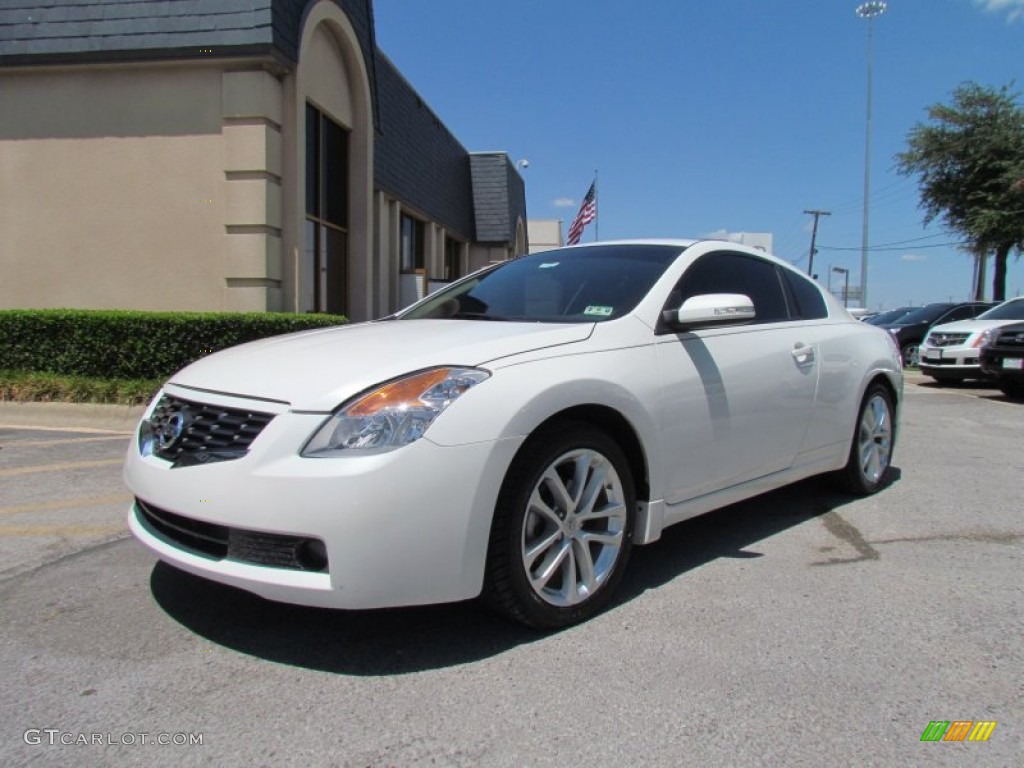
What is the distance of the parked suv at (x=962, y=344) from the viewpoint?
40.0 ft

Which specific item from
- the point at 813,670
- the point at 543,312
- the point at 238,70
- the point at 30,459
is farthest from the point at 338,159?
the point at 813,670

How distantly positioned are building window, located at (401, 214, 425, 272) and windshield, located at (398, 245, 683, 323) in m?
11.9

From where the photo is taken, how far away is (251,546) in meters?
2.45

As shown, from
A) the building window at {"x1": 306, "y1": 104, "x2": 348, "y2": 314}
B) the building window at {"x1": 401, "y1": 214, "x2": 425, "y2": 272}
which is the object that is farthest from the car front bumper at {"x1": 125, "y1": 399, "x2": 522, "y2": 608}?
the building window at {"x1": 401, "y1": 214, "x2": 425, "y2": 272}

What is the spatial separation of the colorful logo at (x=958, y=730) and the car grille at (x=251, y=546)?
1912 mm

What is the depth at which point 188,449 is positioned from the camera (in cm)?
266

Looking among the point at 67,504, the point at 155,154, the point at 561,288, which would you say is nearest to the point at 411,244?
the point at 155,154

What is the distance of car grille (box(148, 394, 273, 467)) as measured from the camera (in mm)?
2520

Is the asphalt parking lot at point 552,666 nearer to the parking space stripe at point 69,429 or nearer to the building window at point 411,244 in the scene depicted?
the parking space stripe at point 69,429

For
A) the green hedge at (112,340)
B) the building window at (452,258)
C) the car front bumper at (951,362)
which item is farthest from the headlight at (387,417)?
the building window at (452,258)

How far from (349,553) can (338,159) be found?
11043 millimetres

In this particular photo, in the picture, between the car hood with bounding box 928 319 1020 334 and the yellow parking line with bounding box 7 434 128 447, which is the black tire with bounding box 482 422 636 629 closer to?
the yellow parking line with bounding box 7 434 128 447

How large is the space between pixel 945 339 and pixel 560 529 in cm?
1242

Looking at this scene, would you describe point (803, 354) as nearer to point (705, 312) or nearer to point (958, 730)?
point (705, 312)
